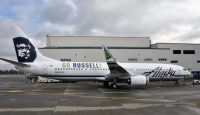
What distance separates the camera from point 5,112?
1540 centimetres

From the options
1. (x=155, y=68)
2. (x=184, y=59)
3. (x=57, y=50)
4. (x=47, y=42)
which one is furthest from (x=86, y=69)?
(x=184, y=59)

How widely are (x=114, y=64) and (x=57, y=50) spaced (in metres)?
29.0

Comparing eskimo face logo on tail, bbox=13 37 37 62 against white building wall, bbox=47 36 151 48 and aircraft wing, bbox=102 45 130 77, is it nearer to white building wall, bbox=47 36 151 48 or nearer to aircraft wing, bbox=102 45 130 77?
aircraft wing, bbox=102 45 130 77

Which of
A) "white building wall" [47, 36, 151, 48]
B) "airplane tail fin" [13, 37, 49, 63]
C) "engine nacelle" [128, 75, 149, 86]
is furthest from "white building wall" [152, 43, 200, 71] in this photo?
"airplane tail fin" [13, 37, 49, 63]

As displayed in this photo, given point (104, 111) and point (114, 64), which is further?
point (114, 64)

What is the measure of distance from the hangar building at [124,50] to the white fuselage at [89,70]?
22304 millimetres

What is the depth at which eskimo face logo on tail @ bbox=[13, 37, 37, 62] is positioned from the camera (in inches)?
1387

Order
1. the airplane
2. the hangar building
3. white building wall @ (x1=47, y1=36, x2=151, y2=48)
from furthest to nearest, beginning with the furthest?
white building wall @ (x1=47, y1=36, x2=151, y2=48) < the hangar building < the airplane

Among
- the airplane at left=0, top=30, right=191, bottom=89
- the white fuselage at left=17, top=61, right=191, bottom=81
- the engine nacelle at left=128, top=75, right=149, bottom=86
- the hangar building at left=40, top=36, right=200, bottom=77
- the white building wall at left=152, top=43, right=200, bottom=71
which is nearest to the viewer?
the engine nacelle at left=128, top=75, right=149, bottom=86

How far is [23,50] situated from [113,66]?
410 inches

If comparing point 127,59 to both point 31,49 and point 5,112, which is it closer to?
point 31,49

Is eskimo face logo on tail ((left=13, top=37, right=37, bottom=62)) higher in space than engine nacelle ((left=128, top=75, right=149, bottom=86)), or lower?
higher

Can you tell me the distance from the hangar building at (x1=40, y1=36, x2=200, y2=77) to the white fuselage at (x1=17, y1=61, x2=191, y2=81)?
22304mm

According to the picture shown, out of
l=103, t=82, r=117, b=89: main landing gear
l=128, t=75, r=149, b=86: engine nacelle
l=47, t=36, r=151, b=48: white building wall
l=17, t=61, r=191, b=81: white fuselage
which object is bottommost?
l=103, t=82, r=117, b=89: main landing gear
